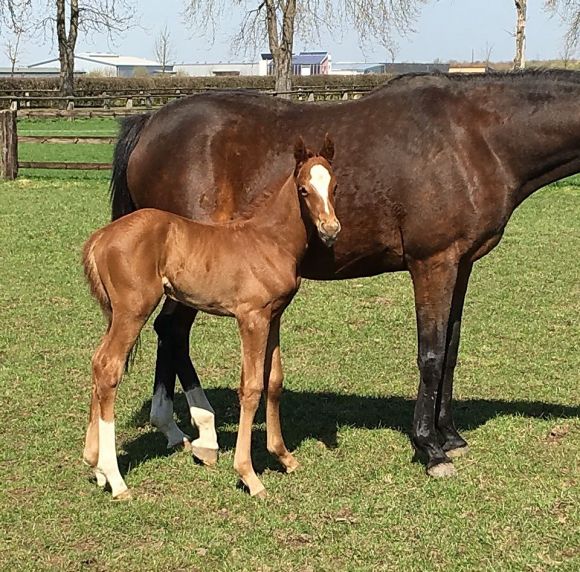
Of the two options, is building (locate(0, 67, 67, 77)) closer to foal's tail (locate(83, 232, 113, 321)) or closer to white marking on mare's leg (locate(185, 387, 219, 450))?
white marking on mare's leg (locate(185, 387, 219, 450))

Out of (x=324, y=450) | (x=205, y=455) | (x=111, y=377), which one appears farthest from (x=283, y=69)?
(x=111, y=377)

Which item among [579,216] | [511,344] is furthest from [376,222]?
[579,216]

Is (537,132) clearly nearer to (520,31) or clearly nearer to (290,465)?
(290,465)

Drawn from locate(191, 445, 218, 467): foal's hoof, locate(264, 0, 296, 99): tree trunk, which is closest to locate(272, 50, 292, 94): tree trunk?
locate(264, 0, 296, 99): tree trunk

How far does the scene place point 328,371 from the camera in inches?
251

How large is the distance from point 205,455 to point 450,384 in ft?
4.98

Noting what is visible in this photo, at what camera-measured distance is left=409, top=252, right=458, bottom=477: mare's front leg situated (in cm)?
454

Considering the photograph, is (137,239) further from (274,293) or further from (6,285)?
(6,285)

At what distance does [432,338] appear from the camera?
464cm

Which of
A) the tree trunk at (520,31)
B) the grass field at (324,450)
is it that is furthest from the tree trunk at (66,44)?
the grass field at (324,450)

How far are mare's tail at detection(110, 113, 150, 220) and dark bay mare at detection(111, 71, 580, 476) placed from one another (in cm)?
19

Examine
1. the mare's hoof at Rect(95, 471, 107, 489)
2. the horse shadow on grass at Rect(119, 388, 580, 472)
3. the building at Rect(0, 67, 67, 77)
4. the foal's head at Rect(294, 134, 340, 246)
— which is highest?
the foal's head at Rect(294, 134, 340, 246)

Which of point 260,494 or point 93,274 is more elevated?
point 93,274

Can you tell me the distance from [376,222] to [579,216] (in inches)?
367
